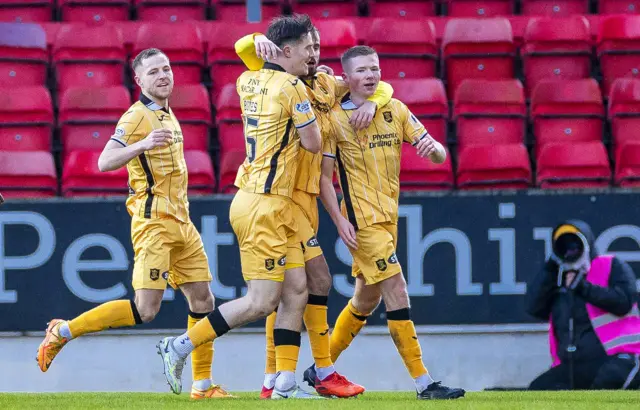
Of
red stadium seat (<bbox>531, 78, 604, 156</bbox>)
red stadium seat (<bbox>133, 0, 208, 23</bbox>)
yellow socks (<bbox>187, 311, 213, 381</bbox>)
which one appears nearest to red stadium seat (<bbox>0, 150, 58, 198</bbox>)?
yellow socks (<bbox>187, 311, 213, 381</bbox>)

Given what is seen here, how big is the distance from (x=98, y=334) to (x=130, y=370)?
13.1 inches

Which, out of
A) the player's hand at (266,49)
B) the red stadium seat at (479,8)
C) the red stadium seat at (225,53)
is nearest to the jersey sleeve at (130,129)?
the player's hand at (266,49)

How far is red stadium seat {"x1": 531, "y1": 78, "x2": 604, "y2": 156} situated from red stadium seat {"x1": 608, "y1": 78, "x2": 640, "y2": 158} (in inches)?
4.4

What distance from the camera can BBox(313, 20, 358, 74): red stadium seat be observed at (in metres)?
10.0

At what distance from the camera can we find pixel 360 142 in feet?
21.5

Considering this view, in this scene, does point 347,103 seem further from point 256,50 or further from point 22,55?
point 22,55

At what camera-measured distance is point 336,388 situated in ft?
21.8

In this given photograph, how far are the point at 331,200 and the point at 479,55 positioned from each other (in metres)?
4.07

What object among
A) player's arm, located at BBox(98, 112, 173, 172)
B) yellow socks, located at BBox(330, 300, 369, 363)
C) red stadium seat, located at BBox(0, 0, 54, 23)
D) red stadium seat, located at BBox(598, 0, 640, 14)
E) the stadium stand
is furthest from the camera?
red stadium seat, located at BBox(598, 0, 640, 14)

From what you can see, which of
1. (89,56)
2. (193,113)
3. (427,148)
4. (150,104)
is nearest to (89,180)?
(193,113)

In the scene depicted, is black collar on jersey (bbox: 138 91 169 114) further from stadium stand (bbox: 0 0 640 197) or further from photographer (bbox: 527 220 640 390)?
photographer (bbox: 527 220 640 390)

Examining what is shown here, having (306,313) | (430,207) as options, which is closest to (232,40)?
(430,207)

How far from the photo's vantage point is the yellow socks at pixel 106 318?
666 cm

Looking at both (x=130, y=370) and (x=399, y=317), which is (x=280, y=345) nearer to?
(x=399, y=317)
